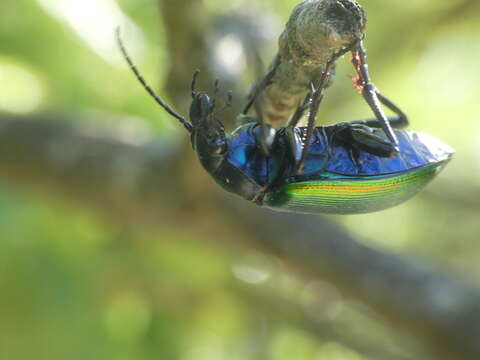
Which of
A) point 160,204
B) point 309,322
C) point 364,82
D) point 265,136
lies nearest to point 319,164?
point 265,136

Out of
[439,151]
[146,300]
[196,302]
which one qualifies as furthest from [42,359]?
[439,151]

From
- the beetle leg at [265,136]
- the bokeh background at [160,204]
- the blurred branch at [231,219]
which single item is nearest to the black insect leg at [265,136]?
the beetle leg at [265,136]

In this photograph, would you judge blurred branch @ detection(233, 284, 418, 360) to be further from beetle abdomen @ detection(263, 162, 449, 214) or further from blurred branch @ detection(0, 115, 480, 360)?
beetle abdomen @ detection(263, 162, 449, 214)

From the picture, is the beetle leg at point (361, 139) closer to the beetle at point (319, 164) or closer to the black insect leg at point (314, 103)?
the beetle at point (319, 164)

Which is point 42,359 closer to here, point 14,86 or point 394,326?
point 14,86

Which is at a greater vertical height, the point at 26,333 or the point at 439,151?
the point at 439,151

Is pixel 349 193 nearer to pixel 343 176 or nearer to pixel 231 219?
pixel 343 176
